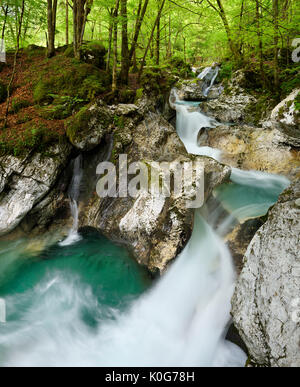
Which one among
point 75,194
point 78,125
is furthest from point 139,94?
point 75,194

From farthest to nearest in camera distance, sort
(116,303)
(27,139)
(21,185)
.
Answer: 1. (27,139)
2. (21,185)
3. (116,303)

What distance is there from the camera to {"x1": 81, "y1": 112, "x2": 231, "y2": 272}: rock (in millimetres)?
4594

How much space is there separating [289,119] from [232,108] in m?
3.18

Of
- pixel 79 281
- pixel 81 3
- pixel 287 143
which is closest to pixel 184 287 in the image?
pixel 79 281

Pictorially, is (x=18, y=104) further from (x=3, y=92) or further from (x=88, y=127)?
(x=88, y=127)

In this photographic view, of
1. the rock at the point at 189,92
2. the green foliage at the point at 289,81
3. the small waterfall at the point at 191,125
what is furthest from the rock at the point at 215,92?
the green foliage at the point at 289,81

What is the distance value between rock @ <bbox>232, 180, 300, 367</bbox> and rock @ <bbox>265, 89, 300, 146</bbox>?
15.0 feet

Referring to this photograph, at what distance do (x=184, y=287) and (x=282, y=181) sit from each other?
4.70m

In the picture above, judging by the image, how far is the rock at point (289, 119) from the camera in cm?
684

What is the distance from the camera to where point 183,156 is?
19.2 ft

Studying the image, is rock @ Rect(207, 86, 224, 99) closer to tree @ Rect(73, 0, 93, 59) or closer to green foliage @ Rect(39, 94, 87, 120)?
tree @ Rect(73, 0, 93, 59)

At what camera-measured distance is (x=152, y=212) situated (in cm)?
494

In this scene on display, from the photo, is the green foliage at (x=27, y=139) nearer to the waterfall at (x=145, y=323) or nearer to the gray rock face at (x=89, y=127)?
the gray rock face at (x=89, y=127)

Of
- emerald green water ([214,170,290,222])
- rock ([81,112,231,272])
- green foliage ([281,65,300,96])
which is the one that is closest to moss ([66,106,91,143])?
rock ([81,112,231,272])
